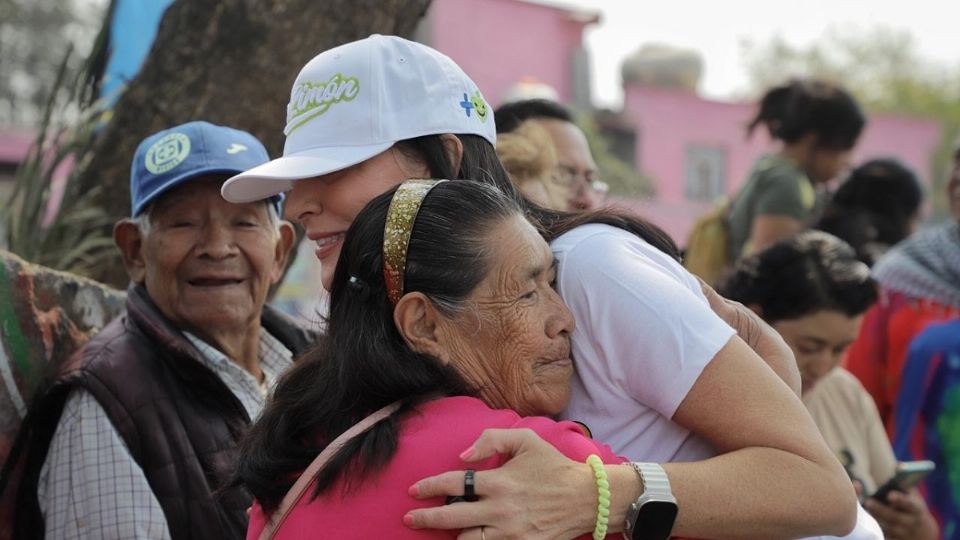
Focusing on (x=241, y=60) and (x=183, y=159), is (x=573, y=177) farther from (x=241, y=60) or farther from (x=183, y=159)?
(x=183, y=159)

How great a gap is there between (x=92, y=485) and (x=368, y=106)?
116 cm

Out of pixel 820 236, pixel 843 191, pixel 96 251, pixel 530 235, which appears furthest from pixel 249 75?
pixel 843 191

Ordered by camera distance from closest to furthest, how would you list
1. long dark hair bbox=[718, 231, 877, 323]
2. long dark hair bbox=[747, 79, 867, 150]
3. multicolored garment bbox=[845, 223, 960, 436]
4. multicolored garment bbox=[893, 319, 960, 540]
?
long dark hair bbox=[718, 231, 877, 323], multicolored garment bbox=[893, 319, 960, 540], multicolored garment bbox=[845, 223, 960, 436], long dark hair bbox=[747, 79, 867, 150]

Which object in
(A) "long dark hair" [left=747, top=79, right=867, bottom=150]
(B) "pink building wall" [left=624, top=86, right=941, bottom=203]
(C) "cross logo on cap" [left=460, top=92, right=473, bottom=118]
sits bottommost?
(B) "pink building wall" [left=624, top=86, right=941, bottom=203]

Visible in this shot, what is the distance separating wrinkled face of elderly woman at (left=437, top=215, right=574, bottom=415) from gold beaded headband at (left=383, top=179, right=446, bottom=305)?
0.30 ft

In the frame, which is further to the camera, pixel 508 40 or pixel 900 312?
pixel 508 40

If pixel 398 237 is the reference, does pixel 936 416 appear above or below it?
below

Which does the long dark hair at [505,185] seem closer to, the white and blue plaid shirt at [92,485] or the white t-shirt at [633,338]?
the white t-shirt at [633,338]

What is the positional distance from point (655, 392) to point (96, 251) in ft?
8.77

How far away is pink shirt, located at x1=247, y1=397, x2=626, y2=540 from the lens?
5.87ft

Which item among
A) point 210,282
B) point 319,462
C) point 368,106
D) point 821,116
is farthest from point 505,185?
Result: point 821,116

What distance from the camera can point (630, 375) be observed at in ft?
6.47

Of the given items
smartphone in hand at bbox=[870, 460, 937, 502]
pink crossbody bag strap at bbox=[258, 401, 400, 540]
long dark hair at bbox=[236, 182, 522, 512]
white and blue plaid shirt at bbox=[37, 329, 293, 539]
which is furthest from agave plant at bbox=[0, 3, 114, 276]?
smartphone in hand at bbox=[870, 460, 937, 502]

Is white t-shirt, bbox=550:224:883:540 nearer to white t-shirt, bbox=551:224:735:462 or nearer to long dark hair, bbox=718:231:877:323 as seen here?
white t-shirt, bbox=551:224:735:462
